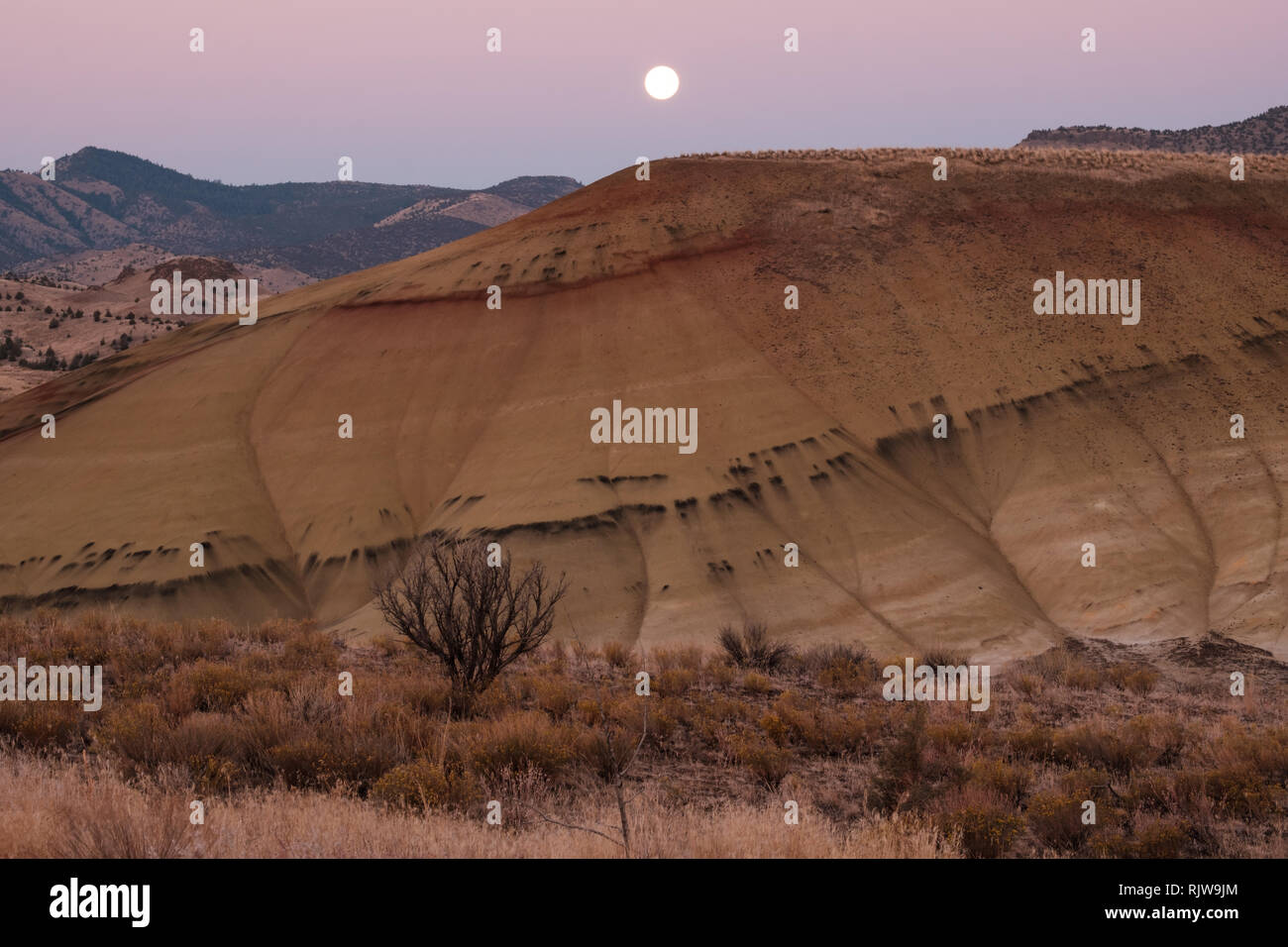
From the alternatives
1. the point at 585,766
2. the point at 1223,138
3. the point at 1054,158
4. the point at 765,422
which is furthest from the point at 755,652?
the point at 1223,138

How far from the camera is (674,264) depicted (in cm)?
4016

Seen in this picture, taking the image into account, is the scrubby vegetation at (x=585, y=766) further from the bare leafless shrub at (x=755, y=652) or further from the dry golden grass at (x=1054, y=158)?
the dry golden grass at (x=1054, y=158)

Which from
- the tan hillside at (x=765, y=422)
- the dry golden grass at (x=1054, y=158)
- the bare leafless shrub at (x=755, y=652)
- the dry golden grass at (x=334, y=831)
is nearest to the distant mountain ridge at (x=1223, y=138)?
the dry golden grass at (x=1054, y=158)

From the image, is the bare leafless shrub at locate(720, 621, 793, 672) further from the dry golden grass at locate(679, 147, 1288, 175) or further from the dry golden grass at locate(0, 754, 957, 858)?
the dry golden grass at locate(679, 147, 1288, 175)

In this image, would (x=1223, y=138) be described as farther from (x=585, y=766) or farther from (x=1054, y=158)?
(x=585, y=766)

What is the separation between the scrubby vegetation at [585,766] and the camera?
7141 mm

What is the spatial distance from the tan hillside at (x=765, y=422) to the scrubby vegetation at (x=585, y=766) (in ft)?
47.0

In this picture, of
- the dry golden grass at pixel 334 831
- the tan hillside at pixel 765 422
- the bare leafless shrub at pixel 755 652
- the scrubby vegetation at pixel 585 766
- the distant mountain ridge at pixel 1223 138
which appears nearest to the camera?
the dry golden grass at pixel 334 831

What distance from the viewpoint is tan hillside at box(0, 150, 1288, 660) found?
97.8 feet

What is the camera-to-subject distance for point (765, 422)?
3425 cm

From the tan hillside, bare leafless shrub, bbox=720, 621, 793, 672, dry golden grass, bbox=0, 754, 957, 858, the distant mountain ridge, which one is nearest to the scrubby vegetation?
dry golden grass, bbox=0, 754, 957, 858
